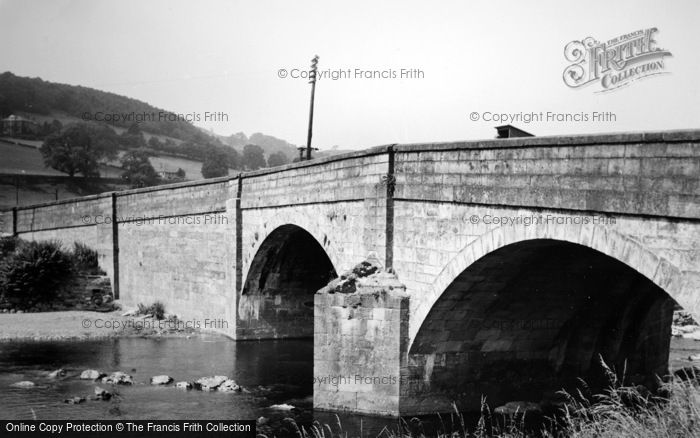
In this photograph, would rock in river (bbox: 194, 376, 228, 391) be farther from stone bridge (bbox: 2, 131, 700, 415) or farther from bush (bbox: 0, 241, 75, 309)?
bush (bbox: 0, 241, 75, 309)

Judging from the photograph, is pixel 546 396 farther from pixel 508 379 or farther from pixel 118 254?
pixel 118 254

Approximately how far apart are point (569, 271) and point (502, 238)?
2677mm

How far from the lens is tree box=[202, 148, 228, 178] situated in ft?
276

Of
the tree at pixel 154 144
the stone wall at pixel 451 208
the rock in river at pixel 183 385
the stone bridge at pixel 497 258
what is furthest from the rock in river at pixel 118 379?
the tree at pixel 154 144

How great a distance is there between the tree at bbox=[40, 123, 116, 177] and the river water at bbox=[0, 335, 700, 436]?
4465cm

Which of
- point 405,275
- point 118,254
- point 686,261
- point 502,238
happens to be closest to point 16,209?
point 118,254

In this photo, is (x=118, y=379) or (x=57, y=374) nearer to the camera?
(x=118, y=379)

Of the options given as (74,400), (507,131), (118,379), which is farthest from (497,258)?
(118,379)

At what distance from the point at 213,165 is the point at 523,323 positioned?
73.0m

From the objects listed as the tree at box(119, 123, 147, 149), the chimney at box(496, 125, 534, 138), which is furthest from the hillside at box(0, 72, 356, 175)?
the chimney at box(496, 125, 534, 138)

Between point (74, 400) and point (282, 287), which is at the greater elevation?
point (282, 287)

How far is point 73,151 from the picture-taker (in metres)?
65.9

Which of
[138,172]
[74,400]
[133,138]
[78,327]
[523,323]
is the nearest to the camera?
[523,323]

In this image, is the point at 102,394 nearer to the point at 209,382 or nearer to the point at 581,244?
the point at 209,382
